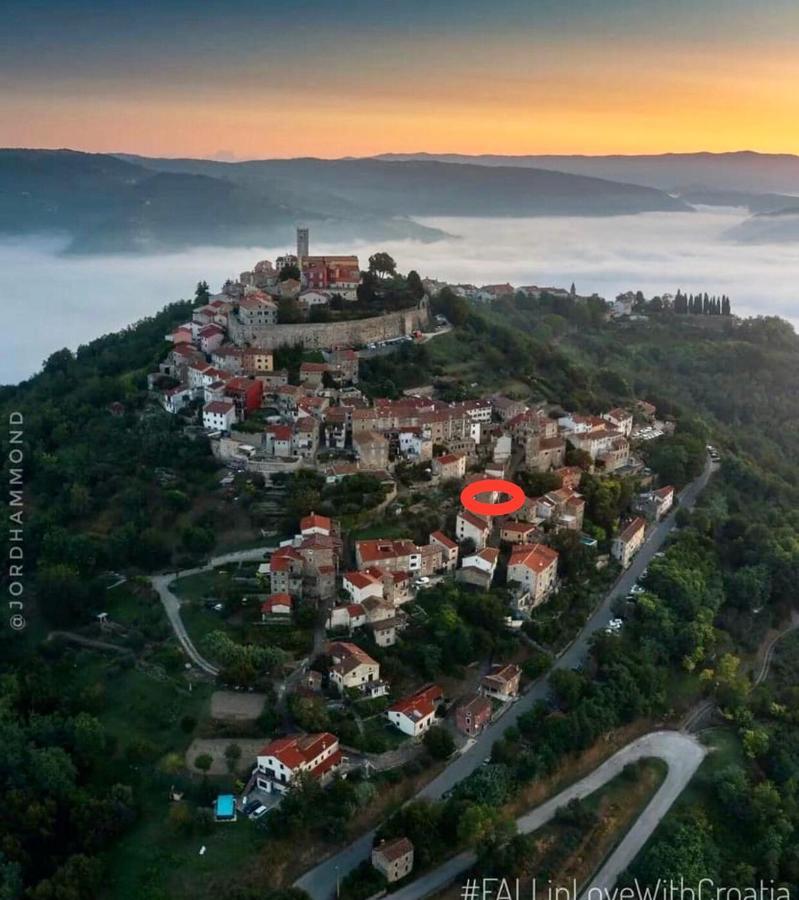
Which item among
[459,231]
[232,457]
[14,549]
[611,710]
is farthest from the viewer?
[459,231]

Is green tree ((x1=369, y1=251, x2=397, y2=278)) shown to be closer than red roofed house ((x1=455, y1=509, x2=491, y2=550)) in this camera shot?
No

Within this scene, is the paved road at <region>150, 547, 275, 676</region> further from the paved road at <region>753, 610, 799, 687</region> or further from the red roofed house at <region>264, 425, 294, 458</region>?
the paved road at <region>753, 610, 799, 687</region>

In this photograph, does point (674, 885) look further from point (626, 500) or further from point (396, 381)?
point (396, 381)

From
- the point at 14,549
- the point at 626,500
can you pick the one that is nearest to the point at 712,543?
the point at 626,500

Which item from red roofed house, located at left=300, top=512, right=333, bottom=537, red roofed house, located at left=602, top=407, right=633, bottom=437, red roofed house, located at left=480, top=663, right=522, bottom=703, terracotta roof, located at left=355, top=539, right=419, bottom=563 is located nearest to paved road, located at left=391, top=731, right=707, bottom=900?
red roofed house, located at left=480, top=663, right=522, bottom=703

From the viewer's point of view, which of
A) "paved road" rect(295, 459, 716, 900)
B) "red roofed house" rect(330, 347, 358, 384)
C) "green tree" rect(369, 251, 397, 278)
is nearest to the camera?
"paved road" rect(295, 459, 716, 900)

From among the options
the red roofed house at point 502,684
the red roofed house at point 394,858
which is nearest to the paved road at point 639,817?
Answer: the red roofed house at point 394,858

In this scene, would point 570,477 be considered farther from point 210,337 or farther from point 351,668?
point 210,337
